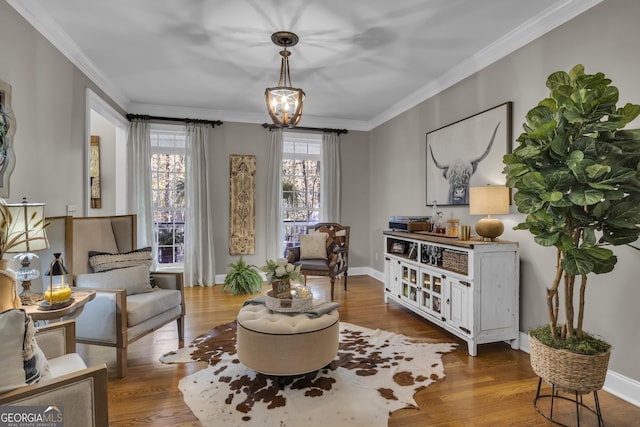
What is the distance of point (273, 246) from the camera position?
5.54 meters

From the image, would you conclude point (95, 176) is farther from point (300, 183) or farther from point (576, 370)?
point (576, 370)

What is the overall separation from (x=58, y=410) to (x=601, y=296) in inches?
125

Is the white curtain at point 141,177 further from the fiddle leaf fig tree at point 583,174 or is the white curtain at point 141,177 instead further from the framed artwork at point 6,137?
the fiddle leaf fig tree at point 583,174

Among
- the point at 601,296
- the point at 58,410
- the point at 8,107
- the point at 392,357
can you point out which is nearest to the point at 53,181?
the point at 8,107

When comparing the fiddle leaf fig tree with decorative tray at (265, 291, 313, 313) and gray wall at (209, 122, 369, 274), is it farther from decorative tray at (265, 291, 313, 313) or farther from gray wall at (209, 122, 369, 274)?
gray wall at (209, 122, 369, 274)

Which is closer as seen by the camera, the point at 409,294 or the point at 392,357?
the point at 392,357

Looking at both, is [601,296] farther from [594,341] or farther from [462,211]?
[462,211]

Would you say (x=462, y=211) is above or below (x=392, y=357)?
above

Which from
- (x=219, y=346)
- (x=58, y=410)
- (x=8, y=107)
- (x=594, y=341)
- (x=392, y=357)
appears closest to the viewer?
(x=58, y=410)

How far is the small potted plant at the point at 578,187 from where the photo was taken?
1.66 m

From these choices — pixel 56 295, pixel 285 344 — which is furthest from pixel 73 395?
pixel 285 344

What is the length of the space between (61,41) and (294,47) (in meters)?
2.12

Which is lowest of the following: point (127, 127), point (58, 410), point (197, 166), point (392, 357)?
point (392, 357)

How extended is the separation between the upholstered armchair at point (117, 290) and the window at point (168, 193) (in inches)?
78.3
